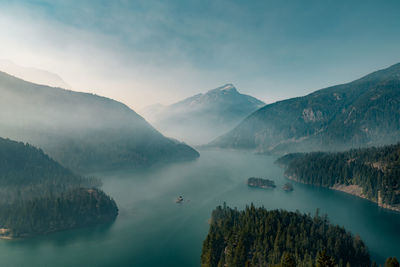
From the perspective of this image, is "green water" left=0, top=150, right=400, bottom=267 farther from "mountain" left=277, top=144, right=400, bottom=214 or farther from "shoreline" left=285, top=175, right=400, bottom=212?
"mountain" left=277, top=144, right=400, bottom=214

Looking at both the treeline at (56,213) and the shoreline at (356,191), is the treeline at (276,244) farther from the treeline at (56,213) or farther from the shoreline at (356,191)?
the shoreline at (356,191)

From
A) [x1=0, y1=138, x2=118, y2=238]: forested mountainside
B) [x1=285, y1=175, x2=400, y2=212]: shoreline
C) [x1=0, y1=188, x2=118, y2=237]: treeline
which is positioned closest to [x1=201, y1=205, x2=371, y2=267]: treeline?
[x1=0, y1=188, x2=118, y2=237]: treeline

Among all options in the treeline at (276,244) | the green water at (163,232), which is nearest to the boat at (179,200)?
the green water at (163,232)

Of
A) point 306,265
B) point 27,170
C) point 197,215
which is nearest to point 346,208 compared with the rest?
point 197,215

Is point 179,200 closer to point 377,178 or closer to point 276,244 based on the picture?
point 276,244

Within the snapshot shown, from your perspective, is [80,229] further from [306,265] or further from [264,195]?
[264,195]

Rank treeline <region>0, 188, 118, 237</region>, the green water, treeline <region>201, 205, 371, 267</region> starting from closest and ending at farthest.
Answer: treeline <region>201, 205, 371, 267</region>
the green water
treeline <region>0, 188, 118, 237</region>
